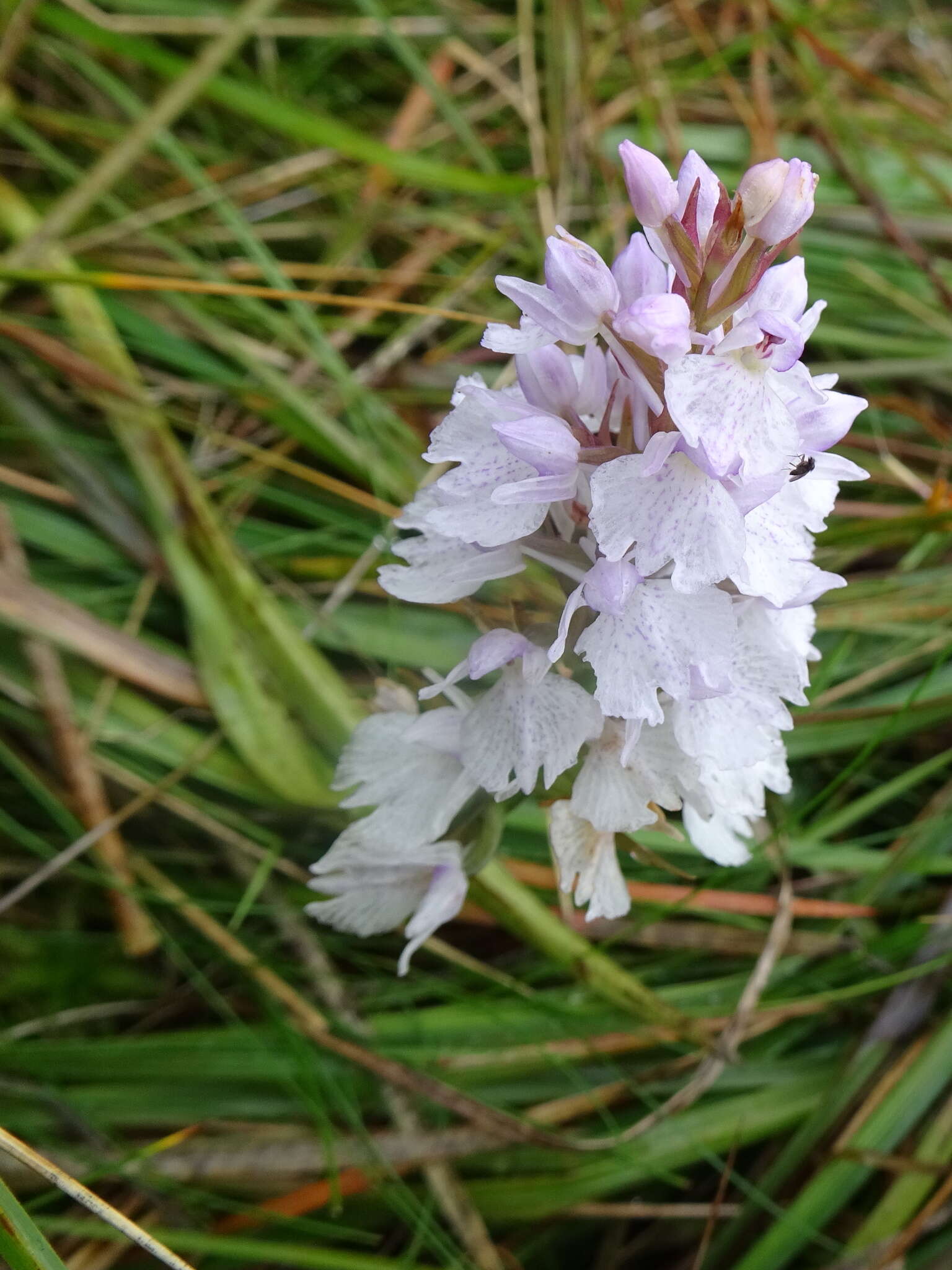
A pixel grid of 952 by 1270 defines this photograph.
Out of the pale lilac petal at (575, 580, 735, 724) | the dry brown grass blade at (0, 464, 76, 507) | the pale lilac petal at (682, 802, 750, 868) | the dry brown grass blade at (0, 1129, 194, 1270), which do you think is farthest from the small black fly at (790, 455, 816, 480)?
the dry brown grass blade at (0, 464, 76, 507)

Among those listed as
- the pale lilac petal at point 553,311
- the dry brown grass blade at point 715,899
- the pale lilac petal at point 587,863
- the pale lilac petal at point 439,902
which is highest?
the pale lilac petal at point 553,311

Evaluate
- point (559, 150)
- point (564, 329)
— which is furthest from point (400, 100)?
point (564, 329)

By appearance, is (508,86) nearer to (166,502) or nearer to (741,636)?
(166,502)

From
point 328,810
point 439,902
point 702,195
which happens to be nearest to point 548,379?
point 702,195

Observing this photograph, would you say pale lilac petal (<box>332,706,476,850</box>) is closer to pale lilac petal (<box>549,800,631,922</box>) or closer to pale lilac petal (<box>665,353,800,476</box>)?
pale lilac petal (<box>549,800,631,922</box>)

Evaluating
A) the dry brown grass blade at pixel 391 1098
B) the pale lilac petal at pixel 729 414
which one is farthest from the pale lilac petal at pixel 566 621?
the dry brown grass blade at pixel 391 1098

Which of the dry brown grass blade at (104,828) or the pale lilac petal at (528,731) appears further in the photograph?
the dry brown grass blade at (104,828)

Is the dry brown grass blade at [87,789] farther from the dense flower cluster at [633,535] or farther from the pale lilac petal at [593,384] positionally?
the pale lilac petal at [593,384]

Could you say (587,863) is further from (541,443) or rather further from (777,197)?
(777,197)
